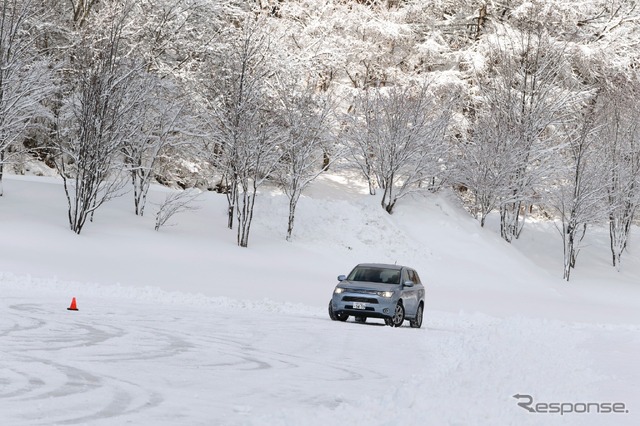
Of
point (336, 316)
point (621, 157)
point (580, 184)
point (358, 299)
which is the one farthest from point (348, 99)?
point (358, 299)

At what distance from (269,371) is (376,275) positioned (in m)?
10.6

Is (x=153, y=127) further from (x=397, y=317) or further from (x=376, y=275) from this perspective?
(x=397, y=317)

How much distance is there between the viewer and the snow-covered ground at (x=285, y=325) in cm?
856

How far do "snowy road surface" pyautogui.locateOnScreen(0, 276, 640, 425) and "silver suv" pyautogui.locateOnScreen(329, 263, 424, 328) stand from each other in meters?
0.88

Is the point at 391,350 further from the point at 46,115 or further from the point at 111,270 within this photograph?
the point at 46,115

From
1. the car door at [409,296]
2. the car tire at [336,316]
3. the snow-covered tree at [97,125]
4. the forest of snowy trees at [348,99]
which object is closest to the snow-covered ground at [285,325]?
the car tire at [336,316]

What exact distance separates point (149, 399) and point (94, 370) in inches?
74.7

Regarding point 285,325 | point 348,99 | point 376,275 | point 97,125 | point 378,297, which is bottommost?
point 285,325

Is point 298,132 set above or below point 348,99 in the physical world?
below

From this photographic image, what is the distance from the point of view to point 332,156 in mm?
45031

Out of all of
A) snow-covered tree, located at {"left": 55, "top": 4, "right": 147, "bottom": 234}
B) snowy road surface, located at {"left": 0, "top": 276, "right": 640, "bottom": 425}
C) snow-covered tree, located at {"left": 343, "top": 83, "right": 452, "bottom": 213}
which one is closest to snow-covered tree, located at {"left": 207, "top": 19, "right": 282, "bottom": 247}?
snow-covered tree, located at {"left": 55, "top": 4, "right": 147, "bottom": 234}

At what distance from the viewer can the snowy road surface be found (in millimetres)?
8023

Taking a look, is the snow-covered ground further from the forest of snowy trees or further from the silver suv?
the forest of snowy trees

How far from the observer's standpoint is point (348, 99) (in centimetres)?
4844
